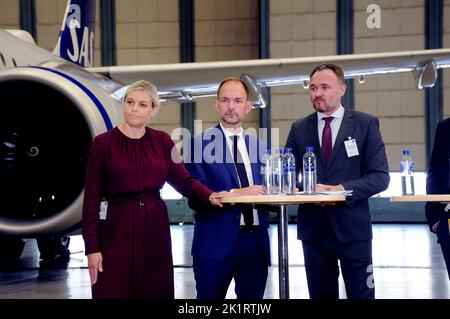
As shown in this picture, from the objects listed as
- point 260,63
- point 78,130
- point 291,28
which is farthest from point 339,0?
point 78,130

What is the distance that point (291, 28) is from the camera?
14.7 m

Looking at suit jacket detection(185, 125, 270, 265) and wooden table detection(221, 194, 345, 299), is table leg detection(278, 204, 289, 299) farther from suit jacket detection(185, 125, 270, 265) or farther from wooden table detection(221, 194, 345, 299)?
suit jacket detection(185, 125, 270, 265)

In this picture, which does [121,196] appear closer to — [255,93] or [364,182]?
[364,182]

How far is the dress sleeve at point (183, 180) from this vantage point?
126 inches

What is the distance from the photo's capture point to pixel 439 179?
3695 mm

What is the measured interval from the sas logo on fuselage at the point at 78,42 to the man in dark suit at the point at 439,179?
17.7ft

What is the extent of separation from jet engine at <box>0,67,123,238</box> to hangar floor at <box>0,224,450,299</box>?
967 mm

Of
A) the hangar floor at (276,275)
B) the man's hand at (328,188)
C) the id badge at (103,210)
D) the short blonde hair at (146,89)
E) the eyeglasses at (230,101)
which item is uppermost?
the short blonde hair at (146,89)

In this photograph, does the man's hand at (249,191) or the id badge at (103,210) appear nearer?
the id badge at (103,210)

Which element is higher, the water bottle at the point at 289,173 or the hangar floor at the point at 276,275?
the water bottle at the point at 289,173

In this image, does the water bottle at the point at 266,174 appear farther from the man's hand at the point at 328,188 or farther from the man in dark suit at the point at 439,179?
the man in dark suit at the point at 439,179

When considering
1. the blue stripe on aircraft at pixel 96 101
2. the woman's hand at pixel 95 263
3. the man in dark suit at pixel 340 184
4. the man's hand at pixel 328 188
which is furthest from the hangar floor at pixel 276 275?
the woman's hand at pixel 95 263
